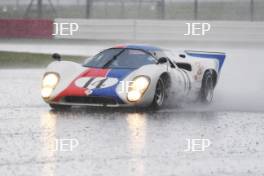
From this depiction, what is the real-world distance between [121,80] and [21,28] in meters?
25.9

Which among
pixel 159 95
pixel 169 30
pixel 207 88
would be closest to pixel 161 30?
pixel 169 30

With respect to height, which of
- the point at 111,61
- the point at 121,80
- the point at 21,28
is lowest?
the point at 21,28

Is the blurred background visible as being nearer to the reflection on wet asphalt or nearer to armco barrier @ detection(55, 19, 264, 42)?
armco barrier @ detection(55, 19, 264, 42)

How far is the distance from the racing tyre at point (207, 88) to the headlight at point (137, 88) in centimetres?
241

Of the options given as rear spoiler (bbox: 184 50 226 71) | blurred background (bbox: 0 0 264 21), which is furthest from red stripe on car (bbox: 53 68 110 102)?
blurred background (bbox: 0 0 264 21)

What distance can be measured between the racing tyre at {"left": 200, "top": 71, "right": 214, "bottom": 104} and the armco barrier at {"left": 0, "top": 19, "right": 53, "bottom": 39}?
2257cm

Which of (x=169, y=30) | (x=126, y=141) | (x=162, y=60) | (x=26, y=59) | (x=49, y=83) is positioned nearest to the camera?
(x=126, y=141)

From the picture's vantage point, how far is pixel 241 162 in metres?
8.55

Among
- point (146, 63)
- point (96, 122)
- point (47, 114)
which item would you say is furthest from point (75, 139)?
point (146, 63)

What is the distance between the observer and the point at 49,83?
13.8 m

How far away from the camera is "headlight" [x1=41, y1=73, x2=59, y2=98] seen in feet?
45.1

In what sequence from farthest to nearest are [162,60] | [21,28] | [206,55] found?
1. [21,28]
2. [206,55]
3. [162,60]

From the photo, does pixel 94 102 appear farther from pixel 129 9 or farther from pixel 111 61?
pixel 129 9

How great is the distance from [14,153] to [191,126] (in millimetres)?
3558
